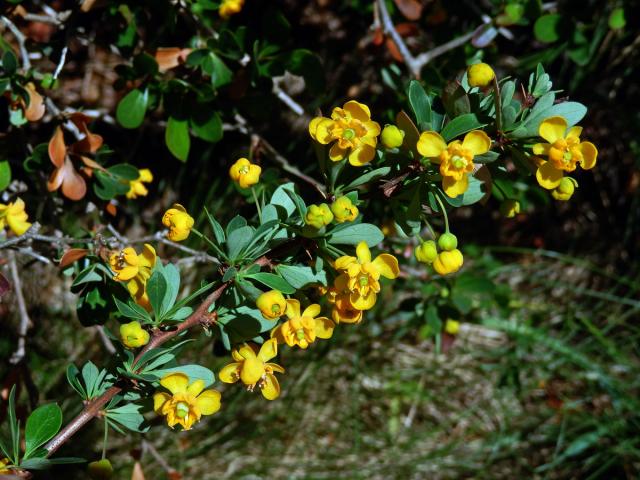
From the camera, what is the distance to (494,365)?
2.67m

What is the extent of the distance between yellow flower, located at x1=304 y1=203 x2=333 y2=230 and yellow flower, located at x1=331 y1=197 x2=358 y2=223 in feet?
0.08

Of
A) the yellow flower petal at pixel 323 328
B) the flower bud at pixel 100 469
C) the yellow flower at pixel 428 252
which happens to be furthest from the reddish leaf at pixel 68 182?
the yellow flower at pixel 428 252

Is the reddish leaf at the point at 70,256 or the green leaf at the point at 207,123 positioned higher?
the green leaf at the point at 207,123

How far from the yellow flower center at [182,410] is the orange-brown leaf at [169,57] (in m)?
0.93

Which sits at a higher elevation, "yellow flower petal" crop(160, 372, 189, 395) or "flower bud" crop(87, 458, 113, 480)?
"yellow flower petal" crop(160, 372, 189, 395)

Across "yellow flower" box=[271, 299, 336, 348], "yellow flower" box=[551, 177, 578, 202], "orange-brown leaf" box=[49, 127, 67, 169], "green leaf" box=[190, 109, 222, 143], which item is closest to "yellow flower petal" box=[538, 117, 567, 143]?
"yellow flower" box=[551, 177, 578, 202]

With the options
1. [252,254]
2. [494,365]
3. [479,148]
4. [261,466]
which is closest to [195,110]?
[252,254]

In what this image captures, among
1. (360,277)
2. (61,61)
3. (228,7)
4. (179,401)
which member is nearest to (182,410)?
(179,401)

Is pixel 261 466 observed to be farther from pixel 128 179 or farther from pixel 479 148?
pixel 479 148

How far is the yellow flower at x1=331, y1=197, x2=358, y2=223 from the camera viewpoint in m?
1.05

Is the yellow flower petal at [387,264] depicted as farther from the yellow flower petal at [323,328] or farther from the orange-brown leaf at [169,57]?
the orange-brown leaf at [169,57]

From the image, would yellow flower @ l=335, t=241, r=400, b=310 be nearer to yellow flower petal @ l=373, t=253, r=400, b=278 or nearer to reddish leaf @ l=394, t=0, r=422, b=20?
yellow flower petal @ l=373, t=253, r=400, b=278

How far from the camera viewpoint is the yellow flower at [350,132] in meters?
1.06

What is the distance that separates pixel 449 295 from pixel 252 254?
995 millimetres
